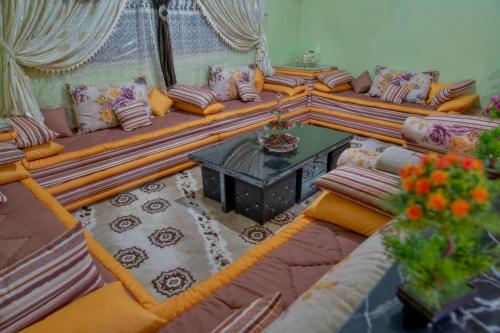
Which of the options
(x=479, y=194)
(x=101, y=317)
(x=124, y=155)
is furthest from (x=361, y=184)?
(x=124, y=155)

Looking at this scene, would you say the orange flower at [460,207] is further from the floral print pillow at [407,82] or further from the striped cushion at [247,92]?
the floral print pillow at [407,82]

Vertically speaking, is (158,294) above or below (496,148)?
below

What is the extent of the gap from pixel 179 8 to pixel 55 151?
2249mm

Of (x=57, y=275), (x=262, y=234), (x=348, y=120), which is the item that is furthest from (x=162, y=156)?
(x=348, y=120)

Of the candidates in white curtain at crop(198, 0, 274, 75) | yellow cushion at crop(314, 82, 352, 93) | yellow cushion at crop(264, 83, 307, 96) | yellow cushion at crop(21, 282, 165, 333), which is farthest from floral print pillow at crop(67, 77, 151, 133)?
yellow cushion at crop(314, 82, 352, 93)

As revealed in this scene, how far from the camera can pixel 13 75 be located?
284 centimetres

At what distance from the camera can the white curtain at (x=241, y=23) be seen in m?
4.28

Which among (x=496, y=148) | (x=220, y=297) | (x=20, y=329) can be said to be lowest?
(x=220, y=297)

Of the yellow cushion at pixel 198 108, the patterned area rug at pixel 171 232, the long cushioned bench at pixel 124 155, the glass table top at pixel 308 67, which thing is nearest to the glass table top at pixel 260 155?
the patterned area rug at pixel 171 232

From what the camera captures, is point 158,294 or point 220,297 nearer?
point 220,297

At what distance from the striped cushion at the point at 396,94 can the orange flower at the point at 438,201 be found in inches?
158

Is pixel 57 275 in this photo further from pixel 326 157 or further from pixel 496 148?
pixel 326 157

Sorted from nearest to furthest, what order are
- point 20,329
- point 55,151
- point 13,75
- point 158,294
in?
point 20,329
point 158,294
point 55,151
point 13,75

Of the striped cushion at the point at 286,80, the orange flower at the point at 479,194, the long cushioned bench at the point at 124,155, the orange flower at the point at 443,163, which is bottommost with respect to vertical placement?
the long cushioned bench at the point at 124,155
